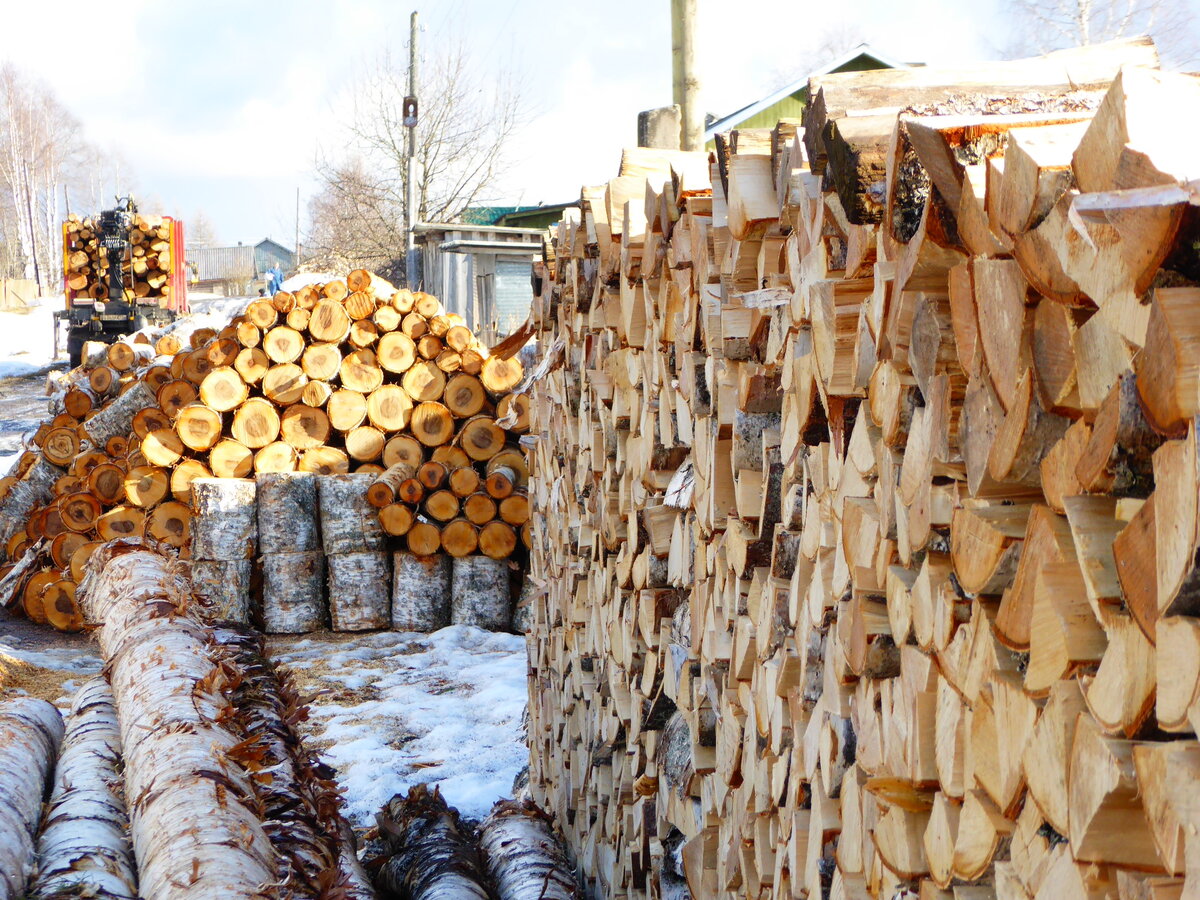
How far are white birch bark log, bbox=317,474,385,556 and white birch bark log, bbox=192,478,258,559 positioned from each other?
453 millimetres

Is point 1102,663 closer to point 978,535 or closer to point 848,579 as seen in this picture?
point 978,535

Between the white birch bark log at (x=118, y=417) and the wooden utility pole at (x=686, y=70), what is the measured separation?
4.27 m

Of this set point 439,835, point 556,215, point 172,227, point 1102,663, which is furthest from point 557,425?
point 556,215

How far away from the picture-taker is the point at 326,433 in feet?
21.9

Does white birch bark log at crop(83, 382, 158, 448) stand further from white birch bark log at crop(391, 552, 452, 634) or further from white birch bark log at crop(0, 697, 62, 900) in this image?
white birch bark log at crop(0, 697, 62, 900)

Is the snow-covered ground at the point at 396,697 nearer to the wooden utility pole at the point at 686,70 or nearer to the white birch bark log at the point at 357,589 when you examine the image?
the white birch bark log at the point at 357,589

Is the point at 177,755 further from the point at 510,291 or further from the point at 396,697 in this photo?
the point at 510,291

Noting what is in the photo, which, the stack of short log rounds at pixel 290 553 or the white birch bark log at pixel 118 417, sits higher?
the white birch bark log at pixel 118 417

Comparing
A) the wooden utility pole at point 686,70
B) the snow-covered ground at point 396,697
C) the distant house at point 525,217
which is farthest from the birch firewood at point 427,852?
the distant house at point 525,217

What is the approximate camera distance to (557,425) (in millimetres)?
3660

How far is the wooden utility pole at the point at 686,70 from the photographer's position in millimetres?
5488

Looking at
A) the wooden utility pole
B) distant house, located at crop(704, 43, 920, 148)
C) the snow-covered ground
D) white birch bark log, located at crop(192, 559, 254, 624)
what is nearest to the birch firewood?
the snow-covered ground

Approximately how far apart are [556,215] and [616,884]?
62.1ft

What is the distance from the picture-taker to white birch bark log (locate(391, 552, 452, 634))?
6434mm
